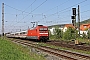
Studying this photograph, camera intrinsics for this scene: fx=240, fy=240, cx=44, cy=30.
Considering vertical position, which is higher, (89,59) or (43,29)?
(43,29)

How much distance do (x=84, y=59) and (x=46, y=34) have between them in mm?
27769

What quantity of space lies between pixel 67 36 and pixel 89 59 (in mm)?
52107

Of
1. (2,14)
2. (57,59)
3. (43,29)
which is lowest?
(57,59)

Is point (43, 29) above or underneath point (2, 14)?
underneath

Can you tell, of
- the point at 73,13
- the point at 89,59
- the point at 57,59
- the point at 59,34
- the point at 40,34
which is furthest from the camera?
the point at 59,34

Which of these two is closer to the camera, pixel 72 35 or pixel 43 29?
pixel 43 29

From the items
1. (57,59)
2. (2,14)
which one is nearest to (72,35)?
(2,14)

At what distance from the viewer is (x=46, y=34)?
44719 millimetres

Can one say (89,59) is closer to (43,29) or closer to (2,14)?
(43,29)

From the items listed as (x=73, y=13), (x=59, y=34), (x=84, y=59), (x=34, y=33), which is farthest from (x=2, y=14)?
(x=84, y=59)

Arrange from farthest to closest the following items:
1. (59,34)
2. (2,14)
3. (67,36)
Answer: (59,34) < (67,36) < (2,14)

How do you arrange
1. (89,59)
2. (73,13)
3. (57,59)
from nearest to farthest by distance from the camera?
(89,59)
(57,59)
(73,13)

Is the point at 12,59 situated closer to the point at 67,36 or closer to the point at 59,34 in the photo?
the point at 67,36

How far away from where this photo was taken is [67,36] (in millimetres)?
68750
